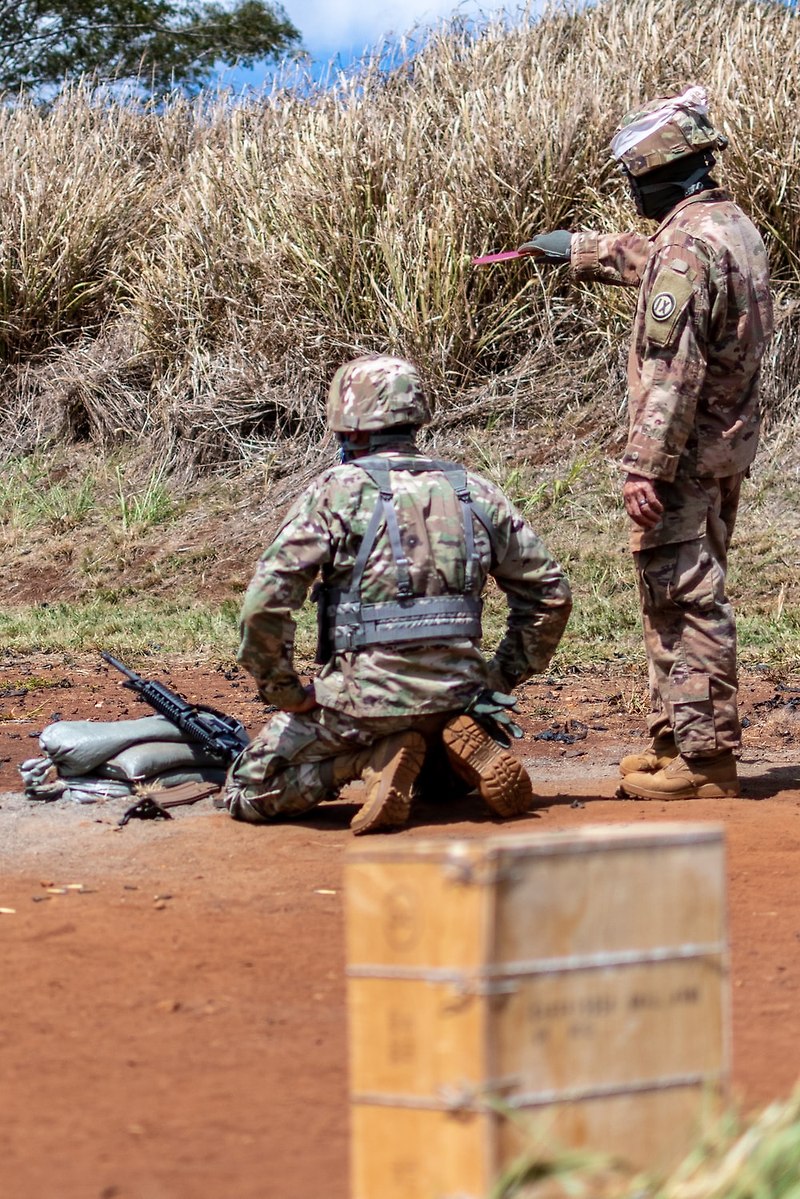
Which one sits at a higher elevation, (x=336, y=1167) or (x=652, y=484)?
(x=652, y=484)

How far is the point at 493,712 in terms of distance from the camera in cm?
513

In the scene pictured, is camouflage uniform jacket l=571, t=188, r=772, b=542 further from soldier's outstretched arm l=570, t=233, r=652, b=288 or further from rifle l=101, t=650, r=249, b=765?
rifle l=101, t=650, r=249, b=765

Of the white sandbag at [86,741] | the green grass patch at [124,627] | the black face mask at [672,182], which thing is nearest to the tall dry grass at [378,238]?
the green grass patch at [124,627]

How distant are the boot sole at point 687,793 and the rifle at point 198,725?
1.48m

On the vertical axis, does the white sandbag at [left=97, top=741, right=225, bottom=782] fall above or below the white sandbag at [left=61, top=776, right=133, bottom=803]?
above

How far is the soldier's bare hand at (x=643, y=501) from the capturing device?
5.21 metres

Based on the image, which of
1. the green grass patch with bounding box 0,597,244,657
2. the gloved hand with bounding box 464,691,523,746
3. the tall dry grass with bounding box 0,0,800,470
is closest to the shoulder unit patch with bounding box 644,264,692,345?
the gloved hand with bounding box 464,691,523,746

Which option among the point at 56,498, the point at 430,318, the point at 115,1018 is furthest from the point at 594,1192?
the point at 56,498

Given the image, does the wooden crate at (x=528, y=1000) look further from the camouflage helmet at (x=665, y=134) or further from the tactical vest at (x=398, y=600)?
the camouflage helmet at (x=665, y=134)

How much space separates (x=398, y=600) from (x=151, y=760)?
1.46m

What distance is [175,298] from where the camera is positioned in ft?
43.5

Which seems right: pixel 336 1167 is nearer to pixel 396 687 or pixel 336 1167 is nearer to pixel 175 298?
pixel 396 687

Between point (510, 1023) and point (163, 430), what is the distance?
11.2 meters

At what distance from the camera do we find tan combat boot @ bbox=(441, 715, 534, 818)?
4938mm
